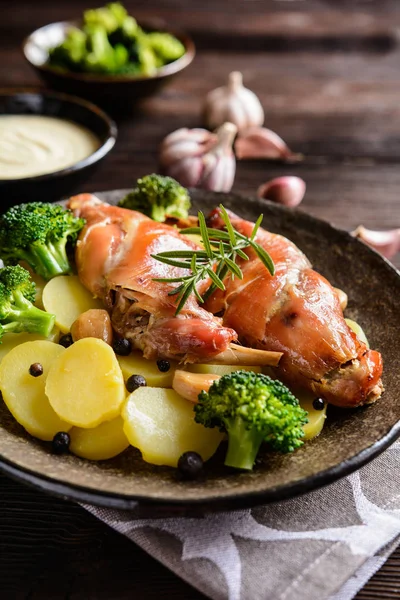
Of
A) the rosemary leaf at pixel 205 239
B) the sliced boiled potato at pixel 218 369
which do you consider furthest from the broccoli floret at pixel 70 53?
the sliced boiled potato at pixel 218 369

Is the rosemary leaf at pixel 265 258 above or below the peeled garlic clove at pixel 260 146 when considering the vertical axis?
above

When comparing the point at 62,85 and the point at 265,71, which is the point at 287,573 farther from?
the point at 265,71

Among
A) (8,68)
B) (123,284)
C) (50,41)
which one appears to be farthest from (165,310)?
(8,68)

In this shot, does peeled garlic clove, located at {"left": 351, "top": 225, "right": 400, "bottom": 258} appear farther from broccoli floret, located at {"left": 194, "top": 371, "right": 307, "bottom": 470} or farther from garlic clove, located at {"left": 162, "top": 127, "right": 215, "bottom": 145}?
broccoli floret, located at {"left": 194, "top": 371, "right": 307, "bottom": 470}

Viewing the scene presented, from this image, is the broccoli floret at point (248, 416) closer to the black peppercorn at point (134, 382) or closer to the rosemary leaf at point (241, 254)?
the black peppercorn at point (134, 382)

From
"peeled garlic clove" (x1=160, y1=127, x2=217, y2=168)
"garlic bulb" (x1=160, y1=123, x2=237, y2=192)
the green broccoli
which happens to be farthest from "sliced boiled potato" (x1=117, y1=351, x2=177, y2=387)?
the green broccoli

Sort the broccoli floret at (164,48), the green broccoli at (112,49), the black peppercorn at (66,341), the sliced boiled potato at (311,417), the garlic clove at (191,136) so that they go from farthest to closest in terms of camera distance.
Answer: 1. the broccoli floret at (164,48)
2. the green broccoli at (112,49)
3. the garlic clove at (191,136)
4. the black peppercorn at (66,341)
5. the sliced boiled potato at (311,417)
